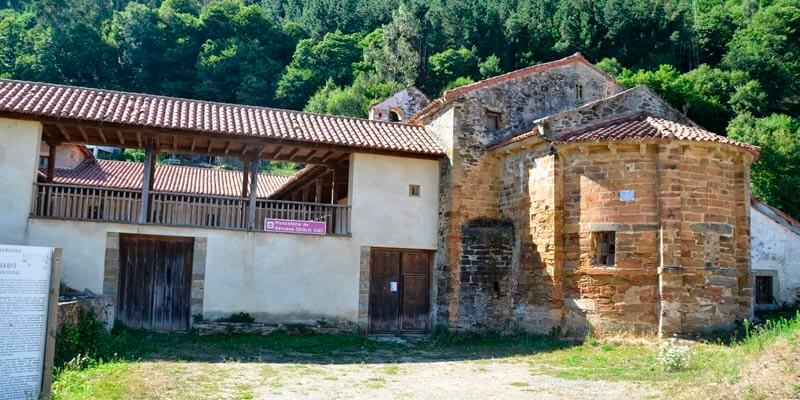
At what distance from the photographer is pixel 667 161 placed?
13.8 meters

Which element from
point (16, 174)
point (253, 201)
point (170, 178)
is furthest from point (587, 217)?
point (170, 178)

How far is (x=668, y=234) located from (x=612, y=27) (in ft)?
122

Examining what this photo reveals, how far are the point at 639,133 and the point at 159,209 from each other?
426 inches

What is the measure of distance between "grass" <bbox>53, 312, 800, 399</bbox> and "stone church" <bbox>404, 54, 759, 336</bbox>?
2.53 feet

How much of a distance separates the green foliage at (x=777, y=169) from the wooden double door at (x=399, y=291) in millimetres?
16691

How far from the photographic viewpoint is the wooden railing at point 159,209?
1477 cm

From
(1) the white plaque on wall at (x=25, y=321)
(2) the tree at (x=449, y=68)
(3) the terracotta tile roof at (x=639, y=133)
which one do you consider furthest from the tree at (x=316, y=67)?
(1) the white plaque on wall at (x=25, y=321)

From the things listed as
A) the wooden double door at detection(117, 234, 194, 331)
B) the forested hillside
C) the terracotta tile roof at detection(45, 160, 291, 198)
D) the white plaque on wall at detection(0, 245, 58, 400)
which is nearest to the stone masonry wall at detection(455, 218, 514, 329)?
the wooden double door at detection(117, 234, 194, 331)

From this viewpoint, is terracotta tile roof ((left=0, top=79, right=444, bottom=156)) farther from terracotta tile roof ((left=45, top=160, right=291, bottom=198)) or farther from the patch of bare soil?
terracotta tile roof ((left=45, top=160, right=291, bottom=198))

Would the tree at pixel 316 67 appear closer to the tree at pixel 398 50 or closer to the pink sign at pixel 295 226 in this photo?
the tree at pixel 398 50

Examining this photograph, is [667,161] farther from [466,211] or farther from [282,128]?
[282,128]

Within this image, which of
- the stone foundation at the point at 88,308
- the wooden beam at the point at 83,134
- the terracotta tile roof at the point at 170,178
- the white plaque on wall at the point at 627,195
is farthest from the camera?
the terracotta tile roof at the point at 170,178

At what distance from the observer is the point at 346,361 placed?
41.0 feet

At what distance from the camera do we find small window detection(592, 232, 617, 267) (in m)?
14.2
